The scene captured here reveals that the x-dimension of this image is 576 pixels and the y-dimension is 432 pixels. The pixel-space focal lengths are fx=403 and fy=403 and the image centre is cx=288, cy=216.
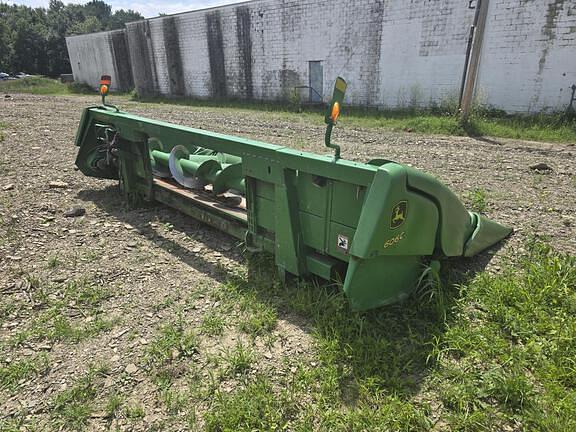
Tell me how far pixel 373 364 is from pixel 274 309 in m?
0.72

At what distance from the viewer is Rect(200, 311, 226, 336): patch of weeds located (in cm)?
234

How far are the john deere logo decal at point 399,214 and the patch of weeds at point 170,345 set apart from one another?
1260 millimetres

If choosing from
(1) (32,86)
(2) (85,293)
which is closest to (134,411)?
(2) (85,293)

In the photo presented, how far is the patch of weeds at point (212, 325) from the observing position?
7.68 ft

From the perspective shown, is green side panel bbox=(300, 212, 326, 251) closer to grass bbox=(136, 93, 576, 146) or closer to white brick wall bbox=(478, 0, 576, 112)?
grass bbox=(136, 93, 576, 146)

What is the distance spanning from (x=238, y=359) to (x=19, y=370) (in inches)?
44.1

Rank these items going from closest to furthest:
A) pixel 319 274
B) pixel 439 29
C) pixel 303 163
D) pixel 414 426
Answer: pixel 414 426, pixel 303 163, pixel 319 274, pixel 439 29

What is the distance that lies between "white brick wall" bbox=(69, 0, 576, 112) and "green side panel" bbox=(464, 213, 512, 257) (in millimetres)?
8537

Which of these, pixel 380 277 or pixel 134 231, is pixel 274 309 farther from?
pixel 134 231

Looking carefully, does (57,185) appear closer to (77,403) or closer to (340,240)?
(77,403)

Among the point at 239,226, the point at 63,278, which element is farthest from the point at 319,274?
the point at 63,278

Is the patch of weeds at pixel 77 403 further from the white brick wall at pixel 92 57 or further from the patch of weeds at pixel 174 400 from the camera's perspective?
the white brick wall at pixel 92 57

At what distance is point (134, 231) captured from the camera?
3.69 metres

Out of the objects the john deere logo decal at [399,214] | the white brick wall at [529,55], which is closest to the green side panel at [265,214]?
the john deere logo decal at [399,214]
